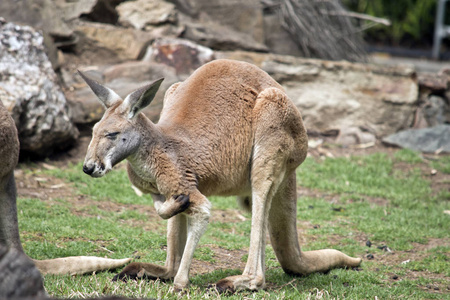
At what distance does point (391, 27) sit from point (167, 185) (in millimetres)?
11658

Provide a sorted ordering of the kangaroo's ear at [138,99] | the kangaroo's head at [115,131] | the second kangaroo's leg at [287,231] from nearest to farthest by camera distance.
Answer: the kangaroo's head at [115,131]
the kangaroo's ear at [138,99]
the second kangaroo's leg at [287,231]

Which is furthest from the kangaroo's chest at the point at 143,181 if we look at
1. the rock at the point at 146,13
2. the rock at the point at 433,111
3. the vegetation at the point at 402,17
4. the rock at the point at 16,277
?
the vegetation at the point at 402,17

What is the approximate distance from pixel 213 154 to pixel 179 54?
502cm

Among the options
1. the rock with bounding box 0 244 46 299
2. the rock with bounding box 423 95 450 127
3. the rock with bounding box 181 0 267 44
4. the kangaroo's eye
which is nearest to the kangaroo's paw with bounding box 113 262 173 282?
the kangaroo's eye

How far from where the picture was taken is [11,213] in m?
3.74

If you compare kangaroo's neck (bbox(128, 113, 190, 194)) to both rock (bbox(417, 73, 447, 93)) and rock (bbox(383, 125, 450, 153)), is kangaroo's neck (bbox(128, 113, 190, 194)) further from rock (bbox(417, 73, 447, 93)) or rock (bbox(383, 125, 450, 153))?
A: rock (bbox(417, 73, 447, 93))

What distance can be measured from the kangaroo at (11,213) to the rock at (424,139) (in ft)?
19.8

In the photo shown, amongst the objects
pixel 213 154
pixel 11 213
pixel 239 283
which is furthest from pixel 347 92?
pixel 11 213

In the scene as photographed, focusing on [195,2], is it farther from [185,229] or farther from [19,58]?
[185,229]

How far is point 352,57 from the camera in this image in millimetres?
10555

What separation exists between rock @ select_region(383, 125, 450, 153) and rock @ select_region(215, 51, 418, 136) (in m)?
0.35

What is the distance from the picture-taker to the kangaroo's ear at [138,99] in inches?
143

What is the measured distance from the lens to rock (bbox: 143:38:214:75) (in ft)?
28.6

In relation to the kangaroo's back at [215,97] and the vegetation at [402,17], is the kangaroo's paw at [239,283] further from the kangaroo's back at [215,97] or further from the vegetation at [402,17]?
the vegetation at [402,17]
